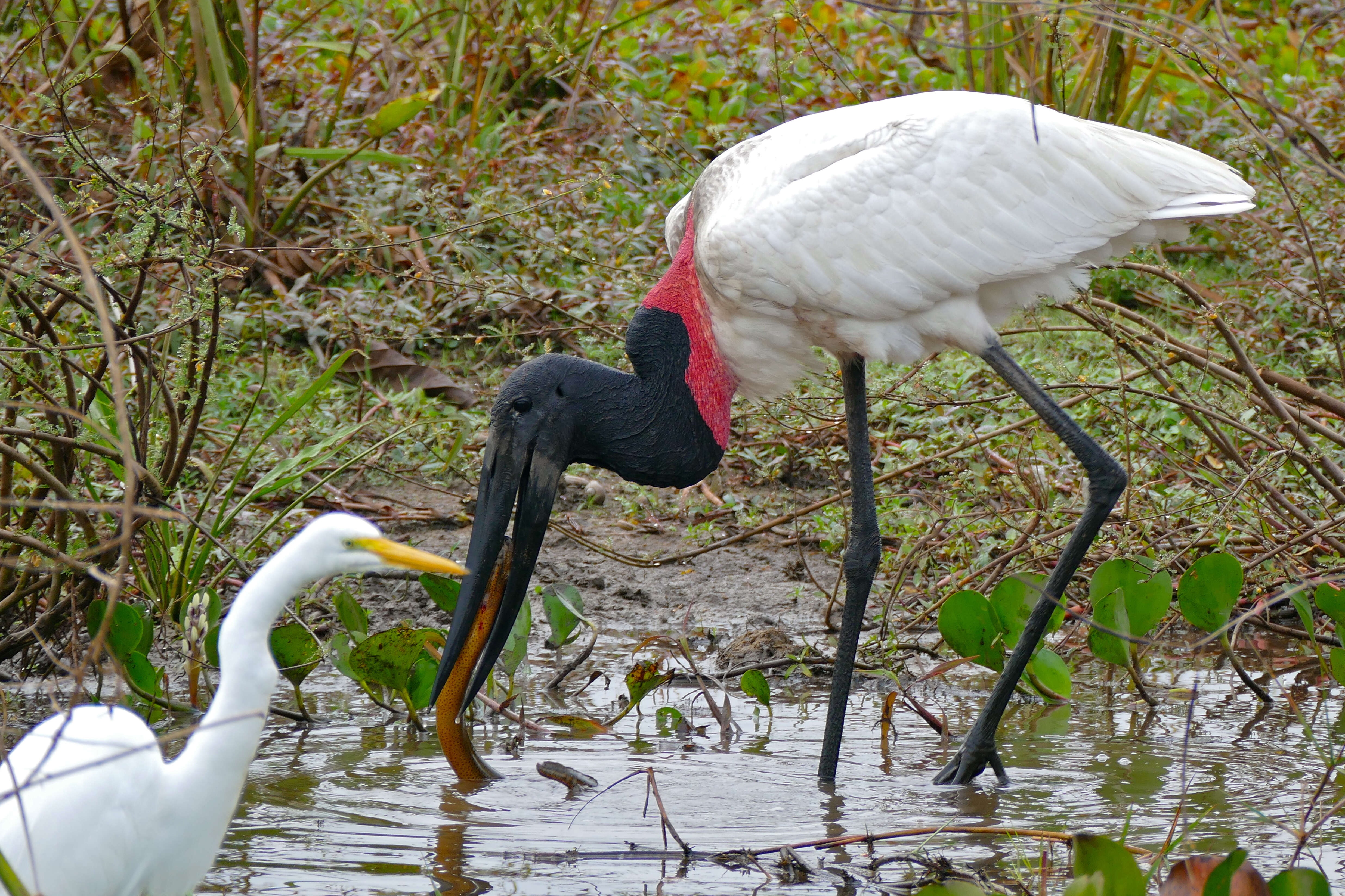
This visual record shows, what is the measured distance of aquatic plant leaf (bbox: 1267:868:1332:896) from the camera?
2.06 m

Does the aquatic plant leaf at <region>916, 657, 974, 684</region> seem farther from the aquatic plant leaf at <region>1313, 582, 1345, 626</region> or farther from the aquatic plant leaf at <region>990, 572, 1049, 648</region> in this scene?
the aquatic plant leaf at <region>1313, 582, 1345, 626</region>

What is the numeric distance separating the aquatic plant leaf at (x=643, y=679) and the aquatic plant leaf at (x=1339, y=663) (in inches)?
61.9

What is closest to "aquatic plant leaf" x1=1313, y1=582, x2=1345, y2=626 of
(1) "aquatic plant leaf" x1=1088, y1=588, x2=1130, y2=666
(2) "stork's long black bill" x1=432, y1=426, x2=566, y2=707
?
(1) "aquatic plant leaf" x1=1088, y1=588, x2=1130, y2=666

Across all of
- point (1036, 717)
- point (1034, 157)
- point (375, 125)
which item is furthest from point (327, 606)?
point (375, 125)

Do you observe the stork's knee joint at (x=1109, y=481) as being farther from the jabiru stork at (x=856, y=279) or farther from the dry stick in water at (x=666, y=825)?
the dry stick in water at (x=666, y=825)

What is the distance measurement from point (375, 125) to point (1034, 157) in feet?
11.8

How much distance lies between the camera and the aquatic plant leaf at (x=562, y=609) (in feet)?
12.7

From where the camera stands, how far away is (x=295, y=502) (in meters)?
3.86

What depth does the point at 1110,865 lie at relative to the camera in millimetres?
2066

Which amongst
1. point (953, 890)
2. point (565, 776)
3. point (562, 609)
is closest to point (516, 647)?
point (562, 609)

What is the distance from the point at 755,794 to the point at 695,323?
112 cm

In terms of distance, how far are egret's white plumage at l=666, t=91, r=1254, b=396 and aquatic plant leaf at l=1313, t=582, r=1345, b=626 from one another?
916 millimetres

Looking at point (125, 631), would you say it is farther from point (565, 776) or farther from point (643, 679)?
point (643, 679)

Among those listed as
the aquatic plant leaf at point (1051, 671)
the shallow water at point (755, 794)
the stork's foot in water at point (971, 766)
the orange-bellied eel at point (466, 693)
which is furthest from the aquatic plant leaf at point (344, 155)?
the stork's foot in water at point (971, 766)
